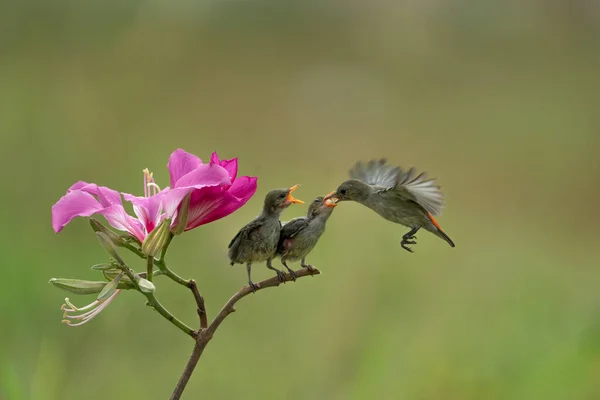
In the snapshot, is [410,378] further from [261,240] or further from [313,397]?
[261,240]

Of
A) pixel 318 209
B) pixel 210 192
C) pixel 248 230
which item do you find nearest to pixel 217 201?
pixel 210 192

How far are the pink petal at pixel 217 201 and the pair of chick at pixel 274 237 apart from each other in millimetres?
134

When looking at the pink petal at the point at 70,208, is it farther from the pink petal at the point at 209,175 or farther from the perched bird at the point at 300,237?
the perched bird at the point at 300,237

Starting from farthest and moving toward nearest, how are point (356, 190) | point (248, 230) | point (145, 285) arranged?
point (356, 190)
point (248, 230)
point (145, 285)

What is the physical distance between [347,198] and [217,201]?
0.38 meters

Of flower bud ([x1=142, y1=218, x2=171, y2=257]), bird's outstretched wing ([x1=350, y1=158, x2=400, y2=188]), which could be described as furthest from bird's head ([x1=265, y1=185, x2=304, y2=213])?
flower bud ([x1=142, y1=218, x2=171, y2=257])

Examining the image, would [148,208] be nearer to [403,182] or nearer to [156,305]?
[156,305]

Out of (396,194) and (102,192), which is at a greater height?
(396,194)

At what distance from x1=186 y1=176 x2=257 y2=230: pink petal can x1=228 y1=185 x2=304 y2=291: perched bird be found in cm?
13

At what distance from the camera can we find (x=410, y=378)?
1.49 meters

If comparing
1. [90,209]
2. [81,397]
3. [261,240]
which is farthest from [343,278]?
[90,209]

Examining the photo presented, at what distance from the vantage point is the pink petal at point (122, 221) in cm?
46

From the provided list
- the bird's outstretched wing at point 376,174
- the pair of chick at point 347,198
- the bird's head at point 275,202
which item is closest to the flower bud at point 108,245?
the pair of chick at point 347,198

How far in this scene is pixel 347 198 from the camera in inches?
32.9
